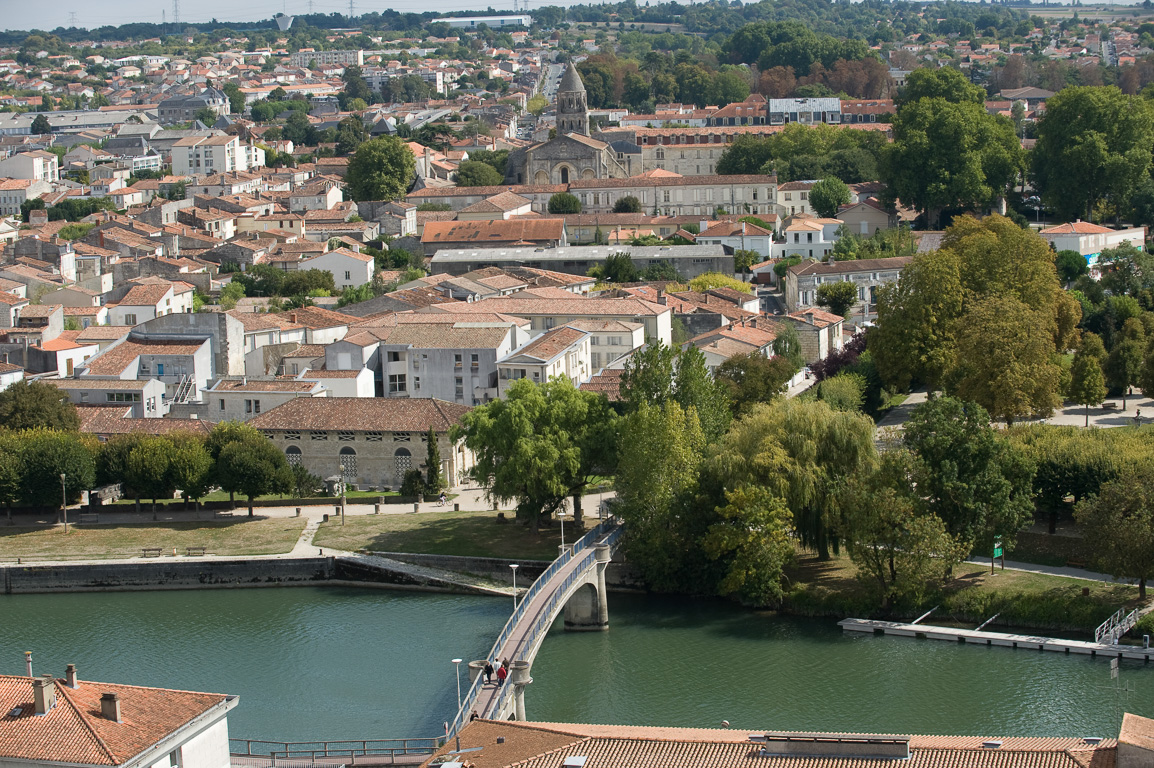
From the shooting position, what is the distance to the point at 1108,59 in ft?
507

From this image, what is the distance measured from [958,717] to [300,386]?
21.9 m

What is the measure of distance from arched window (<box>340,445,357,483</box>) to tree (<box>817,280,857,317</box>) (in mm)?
20313

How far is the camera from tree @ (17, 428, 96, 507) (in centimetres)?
3688

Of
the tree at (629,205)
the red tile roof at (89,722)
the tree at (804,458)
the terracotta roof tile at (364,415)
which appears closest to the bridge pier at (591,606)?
the tree at (804,458)

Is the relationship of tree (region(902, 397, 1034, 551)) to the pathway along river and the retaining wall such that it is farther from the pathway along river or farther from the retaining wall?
the retaining wall

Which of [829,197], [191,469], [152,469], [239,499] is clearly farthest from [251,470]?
[829,197]

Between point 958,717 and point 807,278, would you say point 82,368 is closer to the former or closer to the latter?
point 807,278

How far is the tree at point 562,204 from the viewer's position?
73125mm

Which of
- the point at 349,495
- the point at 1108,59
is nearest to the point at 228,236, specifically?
the point at 349,495

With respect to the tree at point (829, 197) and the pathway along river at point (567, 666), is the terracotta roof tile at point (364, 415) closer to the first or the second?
the pathway along river at point (567, 666)

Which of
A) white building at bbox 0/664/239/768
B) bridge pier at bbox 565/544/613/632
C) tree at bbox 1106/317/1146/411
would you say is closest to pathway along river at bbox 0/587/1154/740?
bridge pier at bbox 565/544/613/632

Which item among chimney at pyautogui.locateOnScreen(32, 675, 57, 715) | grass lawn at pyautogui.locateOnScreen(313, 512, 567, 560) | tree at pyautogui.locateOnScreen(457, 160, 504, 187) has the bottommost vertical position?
grass lawn at pyautogui.locateOnScreen(313, 512, 567, 560)

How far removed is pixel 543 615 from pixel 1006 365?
1502 centimetres

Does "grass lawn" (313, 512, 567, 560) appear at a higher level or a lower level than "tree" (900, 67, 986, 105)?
lower
